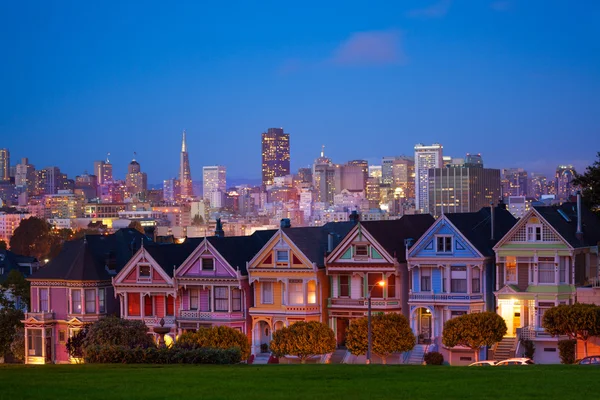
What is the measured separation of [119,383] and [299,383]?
199 inches

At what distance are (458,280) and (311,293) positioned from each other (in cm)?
773

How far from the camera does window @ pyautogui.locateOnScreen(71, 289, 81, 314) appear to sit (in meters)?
70.9

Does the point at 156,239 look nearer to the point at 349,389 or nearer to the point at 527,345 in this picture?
the point at 527,345

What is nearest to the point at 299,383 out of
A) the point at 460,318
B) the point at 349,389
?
the point at 349,389

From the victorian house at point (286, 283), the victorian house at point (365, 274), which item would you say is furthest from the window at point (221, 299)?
the victorian house at point (365, 274)

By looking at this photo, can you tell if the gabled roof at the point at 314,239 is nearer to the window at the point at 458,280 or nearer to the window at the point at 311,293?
the window at the point at 311,293

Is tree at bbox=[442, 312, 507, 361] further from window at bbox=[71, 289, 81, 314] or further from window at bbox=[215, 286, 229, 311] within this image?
window at bbox=[71, 289, 81, 314]

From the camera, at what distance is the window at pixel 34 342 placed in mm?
71625

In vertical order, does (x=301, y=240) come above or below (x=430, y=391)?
above

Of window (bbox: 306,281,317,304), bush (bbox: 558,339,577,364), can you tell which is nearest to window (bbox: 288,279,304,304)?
window (bbox: 306,281,317,304)

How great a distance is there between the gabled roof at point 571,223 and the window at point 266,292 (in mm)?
14209

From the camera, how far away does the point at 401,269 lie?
205 feet

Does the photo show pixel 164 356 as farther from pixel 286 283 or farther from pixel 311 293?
pixel 311 293

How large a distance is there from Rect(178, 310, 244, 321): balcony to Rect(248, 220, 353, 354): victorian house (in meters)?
0.97
